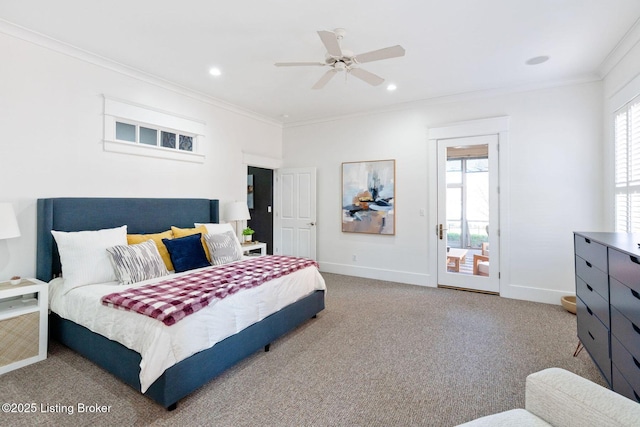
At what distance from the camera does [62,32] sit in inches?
107

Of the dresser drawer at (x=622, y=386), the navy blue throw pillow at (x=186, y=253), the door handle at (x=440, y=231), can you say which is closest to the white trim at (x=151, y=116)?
the navy blue throw pillow at (x=186, y=253)

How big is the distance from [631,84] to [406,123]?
251 centimetres

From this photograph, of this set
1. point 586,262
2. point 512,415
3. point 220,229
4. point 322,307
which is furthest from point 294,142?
point 512,415

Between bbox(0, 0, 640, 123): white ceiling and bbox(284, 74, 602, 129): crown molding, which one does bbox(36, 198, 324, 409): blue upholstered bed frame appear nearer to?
bbox(0, 0, 640, 123): white ceiling

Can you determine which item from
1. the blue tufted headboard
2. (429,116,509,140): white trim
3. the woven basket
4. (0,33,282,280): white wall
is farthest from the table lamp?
the woven basket

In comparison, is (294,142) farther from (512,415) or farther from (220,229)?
(512,415)

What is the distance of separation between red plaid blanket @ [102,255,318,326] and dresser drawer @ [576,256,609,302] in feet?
7.82

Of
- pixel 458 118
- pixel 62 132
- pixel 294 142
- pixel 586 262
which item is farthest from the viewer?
pixel 294 142

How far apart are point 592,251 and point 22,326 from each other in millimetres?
4320

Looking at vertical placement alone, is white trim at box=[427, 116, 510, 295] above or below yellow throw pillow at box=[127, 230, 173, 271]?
above

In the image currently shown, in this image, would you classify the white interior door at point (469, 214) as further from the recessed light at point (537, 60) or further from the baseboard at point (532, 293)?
the recessed light at point (537, 60)

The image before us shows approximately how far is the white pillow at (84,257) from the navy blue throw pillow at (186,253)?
52 centimetres

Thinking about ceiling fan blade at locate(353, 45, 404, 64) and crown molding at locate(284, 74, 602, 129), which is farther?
crown molding at locate(284, 74, 602, 129)

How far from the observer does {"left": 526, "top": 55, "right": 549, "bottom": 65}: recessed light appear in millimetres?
3201
